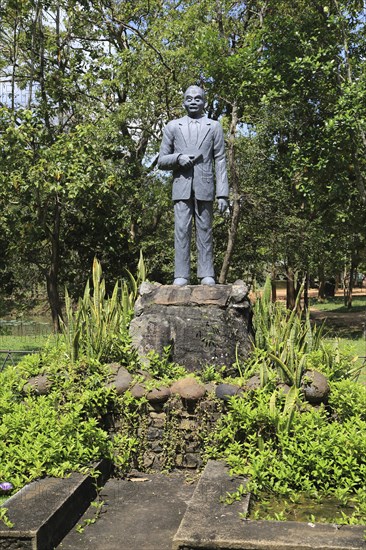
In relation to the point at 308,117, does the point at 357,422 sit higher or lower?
lower

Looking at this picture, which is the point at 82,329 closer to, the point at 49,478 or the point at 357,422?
the point at 49,478

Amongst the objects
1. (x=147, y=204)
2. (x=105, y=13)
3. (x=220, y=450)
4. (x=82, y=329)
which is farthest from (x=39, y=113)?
(x=220, y=450)

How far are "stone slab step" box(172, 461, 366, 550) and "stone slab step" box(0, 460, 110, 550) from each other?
0.76 meters

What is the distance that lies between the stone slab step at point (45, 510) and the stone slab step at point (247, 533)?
2.49 feet

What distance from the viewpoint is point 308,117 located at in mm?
12820

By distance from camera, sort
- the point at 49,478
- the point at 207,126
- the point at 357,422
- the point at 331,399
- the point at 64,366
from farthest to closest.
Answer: the point at 207,126
the point at 64,366
the point at 331,399
the point at 357,422
the point at 49,478

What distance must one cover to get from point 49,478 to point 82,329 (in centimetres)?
217

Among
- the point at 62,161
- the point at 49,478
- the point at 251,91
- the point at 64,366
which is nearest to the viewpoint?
the point at 49,478

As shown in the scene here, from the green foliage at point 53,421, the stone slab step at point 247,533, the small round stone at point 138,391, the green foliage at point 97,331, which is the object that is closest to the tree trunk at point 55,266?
the green foliage at point 97,331

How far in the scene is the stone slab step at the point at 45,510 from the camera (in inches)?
127

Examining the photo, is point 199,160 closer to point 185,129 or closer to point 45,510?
point 185,129

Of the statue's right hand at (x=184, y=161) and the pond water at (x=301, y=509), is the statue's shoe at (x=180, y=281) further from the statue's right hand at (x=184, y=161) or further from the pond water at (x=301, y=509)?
the pond water at (x=301, y=509)

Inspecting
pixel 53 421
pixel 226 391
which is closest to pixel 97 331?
pixel 53 421

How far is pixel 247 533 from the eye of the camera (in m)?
3.21
